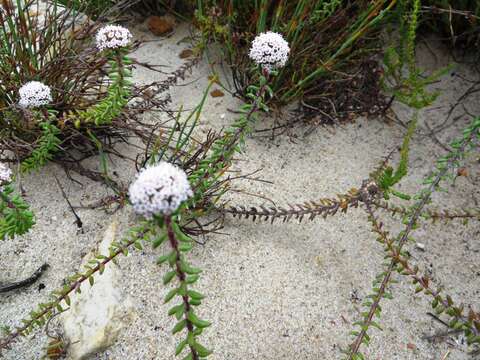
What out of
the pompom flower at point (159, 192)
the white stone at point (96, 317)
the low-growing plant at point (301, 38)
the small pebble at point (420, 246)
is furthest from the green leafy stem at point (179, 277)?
the low-growing plant at point (301, 38)

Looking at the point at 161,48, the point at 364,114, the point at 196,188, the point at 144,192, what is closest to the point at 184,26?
the point at 161,48

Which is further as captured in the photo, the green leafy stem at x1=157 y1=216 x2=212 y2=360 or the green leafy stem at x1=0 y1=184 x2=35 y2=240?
the green leafy stem at x1=0 y1=184 x2=35 y2=240

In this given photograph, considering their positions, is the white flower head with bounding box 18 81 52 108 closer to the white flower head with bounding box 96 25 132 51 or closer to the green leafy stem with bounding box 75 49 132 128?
the green leafy stem with bounding box 75 49 132 128

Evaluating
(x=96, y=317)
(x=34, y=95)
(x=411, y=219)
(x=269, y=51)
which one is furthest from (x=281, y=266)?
(x=34, y=95)

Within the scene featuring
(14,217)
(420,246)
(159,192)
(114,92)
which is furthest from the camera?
(420,246)

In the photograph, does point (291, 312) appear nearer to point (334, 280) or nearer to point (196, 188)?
point (334, 280)

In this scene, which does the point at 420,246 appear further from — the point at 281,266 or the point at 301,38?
the point at 301,38

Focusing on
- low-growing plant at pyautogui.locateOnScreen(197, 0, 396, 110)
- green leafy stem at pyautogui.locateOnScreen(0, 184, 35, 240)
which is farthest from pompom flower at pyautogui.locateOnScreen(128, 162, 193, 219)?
low-growing plant at pyautogui.locateOnScreen(197, 0, 396, 110)
